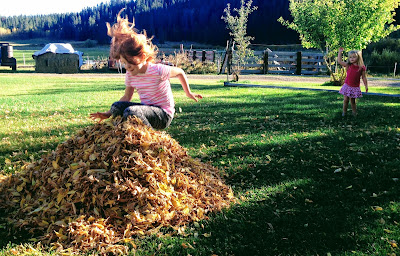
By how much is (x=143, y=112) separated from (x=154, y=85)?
0.41 meters

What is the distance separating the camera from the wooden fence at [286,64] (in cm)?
3244

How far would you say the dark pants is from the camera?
4.29m

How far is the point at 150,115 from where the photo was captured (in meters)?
4.46

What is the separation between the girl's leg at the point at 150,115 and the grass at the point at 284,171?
129 cm

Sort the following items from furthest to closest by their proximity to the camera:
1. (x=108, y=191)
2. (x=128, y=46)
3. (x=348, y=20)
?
1. (x=348, y=20)
2. (x=128, y=46)
3. (x=108, y=191)

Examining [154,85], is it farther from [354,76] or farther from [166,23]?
[166,23]

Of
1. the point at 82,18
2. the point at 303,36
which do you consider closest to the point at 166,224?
the point at 303,36

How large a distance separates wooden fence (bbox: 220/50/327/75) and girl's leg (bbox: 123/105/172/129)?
94.0 ft

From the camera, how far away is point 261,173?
5094mm

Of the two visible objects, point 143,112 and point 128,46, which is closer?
point 128,46

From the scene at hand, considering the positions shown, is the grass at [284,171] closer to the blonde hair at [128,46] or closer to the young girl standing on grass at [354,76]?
the young girl standing on grass at [354,76]

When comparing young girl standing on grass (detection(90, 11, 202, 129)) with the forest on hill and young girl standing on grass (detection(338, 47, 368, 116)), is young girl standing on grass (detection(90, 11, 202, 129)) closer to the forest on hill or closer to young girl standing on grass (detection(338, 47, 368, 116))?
young girl standing on grass (detection(338, 47, 368, 116))

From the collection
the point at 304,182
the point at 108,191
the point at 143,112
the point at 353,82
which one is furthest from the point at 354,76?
the point at 108,191

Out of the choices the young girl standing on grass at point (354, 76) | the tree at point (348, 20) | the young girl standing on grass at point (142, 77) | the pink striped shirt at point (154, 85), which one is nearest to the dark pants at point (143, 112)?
the young girl standing on grass at point (142, 77)
